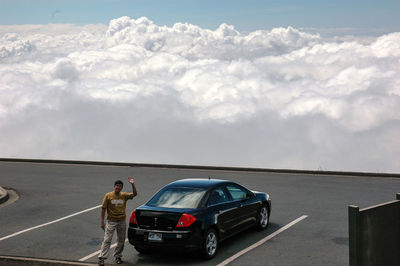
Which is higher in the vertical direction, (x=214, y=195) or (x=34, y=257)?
(x=214, y=195)

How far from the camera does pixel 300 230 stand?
13.8 metres

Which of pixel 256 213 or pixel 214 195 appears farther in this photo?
pixel 256 213

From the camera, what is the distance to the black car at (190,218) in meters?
10.9

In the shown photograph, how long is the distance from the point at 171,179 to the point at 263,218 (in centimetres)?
1022

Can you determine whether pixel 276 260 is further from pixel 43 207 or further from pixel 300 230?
pixel 43 207

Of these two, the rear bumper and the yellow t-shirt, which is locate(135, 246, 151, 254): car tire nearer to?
the rear bumper

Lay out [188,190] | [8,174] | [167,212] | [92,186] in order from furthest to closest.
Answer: [8,174]
[92,186]
[188,190]
[167,212]

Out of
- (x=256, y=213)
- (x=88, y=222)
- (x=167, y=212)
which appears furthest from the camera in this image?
(x=88, y=222)

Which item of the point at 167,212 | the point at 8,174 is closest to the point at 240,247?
the point at 167,212

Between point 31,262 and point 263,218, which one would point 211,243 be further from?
point 31,262

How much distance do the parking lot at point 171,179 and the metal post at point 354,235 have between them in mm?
2598

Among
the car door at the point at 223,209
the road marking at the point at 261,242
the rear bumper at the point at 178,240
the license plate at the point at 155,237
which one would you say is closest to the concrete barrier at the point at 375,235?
the road marking at the point at 261,242

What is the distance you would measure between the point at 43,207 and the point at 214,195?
7.66 meters

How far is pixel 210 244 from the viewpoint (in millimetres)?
11336
